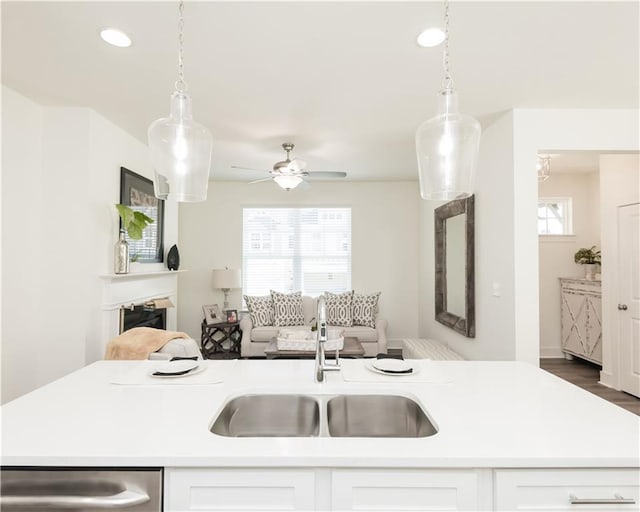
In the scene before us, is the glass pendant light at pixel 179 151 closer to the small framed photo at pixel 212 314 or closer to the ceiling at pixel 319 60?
the ceiling at pixel 319 60

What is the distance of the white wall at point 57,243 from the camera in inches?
119

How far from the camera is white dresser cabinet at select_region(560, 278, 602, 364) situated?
4.68 m

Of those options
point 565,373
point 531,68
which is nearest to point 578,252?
point 565,373

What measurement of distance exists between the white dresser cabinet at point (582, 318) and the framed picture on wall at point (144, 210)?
5.17 metres

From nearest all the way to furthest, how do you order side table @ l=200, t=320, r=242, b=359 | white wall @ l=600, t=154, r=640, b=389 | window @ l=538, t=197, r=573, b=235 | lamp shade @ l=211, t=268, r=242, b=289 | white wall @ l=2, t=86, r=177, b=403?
white wall @ l=2, t=86, r=177, b=403 < white wall @ l=600, t=154, r=640, b=389 < side table @ l=200, t=320, r=242, b=359 < window @ l=538, t=197, r=573, b=235 < lamp shade @ l=211, t=268, r=242, b=289

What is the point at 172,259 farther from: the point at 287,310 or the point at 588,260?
the point at 588,260

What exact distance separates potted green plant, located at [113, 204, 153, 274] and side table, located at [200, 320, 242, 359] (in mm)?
2006

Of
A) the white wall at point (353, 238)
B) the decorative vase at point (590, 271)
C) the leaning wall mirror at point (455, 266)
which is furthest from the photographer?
the white wall at point (353, 238)

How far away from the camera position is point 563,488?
1.00 m

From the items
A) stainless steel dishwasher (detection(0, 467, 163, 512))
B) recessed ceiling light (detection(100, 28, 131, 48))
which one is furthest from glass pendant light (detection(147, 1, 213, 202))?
recessed ceiling light (detection(100, 28, 131, 48))

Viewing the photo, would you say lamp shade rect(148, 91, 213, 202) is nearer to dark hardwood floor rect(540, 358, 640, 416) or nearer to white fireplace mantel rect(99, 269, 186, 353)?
white fireplace mantel rect(99, 269, 186, 353)

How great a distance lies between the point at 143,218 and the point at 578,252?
5.38 m

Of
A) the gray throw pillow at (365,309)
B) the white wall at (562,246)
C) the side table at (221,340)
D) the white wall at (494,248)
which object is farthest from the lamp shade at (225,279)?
the white wall at (562,246)

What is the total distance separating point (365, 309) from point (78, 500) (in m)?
4.56
